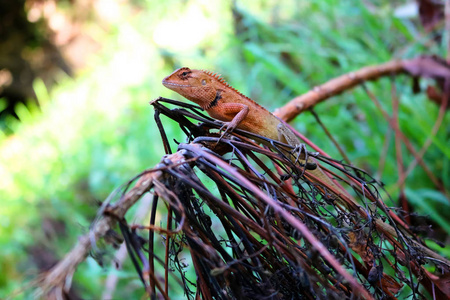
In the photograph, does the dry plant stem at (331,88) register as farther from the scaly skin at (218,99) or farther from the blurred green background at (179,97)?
the blurred green background at (179,97)

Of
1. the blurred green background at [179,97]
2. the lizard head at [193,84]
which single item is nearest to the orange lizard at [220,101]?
the lizard head at [193,84]

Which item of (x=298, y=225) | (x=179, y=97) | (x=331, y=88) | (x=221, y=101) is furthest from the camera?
(x=179, y=97)

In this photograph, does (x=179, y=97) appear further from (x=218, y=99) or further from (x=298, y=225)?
(x=298, y=225)

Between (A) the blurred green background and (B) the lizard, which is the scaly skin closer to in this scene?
(B) the lizard

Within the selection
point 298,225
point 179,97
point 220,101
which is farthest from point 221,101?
point 179,97

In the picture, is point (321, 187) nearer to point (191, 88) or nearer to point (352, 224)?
point (352, 224)

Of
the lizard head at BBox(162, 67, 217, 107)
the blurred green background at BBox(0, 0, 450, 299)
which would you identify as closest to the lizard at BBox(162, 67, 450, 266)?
the lizard head at BBox(162, 67, 217, 107)
